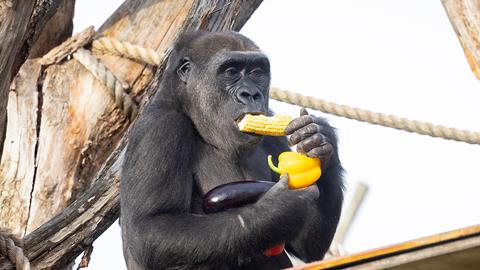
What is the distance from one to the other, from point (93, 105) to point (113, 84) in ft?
0.57

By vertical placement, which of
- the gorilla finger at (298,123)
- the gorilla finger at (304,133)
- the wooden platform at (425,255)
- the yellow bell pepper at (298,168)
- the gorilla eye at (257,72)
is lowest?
the wooden platform at (425,255)

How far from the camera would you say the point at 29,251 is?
15.5ft

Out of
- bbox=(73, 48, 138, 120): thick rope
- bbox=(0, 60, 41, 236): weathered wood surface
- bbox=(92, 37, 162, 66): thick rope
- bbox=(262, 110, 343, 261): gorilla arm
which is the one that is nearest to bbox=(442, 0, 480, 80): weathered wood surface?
bbox=(262, 110, 343, 261): gorilla arm

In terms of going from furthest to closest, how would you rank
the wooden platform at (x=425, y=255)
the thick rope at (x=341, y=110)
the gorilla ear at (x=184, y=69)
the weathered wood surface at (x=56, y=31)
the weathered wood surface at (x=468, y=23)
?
the weathered wood surface at (x=56, y=31)
the thick rope at (x=341, y=110)
the gorilla ear at (x=184, y=69)
the weathered wood surface at (x=468, y=23)
the wooden platform at (x=425, y=255)

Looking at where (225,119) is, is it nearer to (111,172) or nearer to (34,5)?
(111,172)

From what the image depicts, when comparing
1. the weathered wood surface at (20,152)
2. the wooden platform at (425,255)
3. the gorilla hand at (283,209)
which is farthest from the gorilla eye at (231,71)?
the wooden platform at (425,255)

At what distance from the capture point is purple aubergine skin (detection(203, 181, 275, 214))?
4371mm

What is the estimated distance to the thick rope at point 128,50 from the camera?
544 centimetres

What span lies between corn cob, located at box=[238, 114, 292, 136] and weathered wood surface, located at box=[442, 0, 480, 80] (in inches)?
50.0

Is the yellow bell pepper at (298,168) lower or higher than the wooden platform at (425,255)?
higher

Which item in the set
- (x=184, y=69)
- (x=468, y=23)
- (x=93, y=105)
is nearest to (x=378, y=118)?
(x=184, y=69)

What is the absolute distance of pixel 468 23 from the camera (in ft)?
10.4

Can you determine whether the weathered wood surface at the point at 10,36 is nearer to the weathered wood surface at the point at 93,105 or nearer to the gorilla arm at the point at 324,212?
the weathered wood surface at the point at 93,105

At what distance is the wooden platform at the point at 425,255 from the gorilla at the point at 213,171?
1718mm
